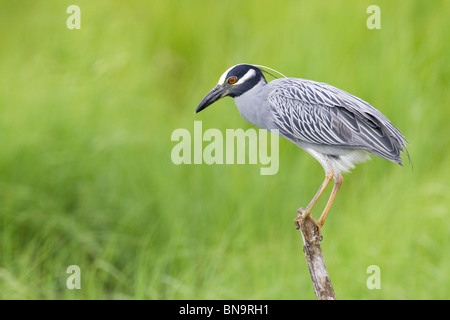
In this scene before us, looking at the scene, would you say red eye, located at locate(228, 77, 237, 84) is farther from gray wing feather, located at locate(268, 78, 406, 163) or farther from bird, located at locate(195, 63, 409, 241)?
gray wing feather, located at locate(268, 78, 406, 163)

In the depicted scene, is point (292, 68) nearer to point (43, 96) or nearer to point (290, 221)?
point (290, 221)

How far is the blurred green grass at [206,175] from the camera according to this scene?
703 centimetres

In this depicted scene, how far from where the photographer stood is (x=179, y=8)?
31.7 feet

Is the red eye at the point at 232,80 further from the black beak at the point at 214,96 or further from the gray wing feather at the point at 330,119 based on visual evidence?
the gray wing feather at the point at 330,119

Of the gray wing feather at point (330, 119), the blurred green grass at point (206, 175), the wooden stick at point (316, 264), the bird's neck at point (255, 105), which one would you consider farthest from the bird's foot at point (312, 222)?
the blurred green grass at point (206, 175)

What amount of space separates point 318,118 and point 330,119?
3.1 inches

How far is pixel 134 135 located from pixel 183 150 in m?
0.79

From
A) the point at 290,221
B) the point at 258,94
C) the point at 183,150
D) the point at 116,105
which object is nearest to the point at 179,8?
the point at 116,105

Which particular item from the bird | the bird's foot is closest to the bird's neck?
the bird

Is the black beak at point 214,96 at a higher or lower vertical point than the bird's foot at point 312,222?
higher

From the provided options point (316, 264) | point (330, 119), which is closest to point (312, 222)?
point (316, 264)

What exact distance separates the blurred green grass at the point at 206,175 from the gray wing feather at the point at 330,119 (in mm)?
2980

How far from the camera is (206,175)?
26.4 ft

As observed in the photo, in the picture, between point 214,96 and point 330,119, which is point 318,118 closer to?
point 330,119
